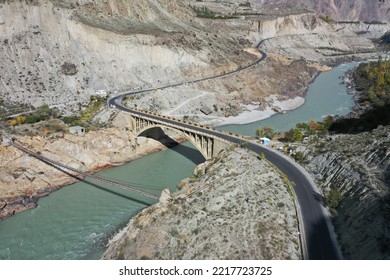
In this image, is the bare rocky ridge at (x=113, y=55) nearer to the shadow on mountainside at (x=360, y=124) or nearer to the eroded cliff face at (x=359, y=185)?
the shadow on mountainside at (x=360, y=124)

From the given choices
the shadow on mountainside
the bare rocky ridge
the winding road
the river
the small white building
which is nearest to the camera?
the winding road

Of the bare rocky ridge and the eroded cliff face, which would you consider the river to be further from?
the bare rocky ridge

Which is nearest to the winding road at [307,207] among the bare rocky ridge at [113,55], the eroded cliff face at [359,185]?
the eroded cliff face at [359,185]

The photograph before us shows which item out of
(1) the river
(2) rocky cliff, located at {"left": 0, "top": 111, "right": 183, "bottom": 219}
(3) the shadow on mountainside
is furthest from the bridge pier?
(3) the shadow on mountainside

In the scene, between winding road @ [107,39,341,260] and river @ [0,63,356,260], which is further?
river @ [0,63,356,260]

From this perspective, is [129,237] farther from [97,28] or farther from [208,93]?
[97,28]

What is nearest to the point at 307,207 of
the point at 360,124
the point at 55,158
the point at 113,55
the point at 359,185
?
the point at 359,185

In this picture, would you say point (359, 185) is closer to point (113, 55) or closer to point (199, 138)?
point (199, 138)
